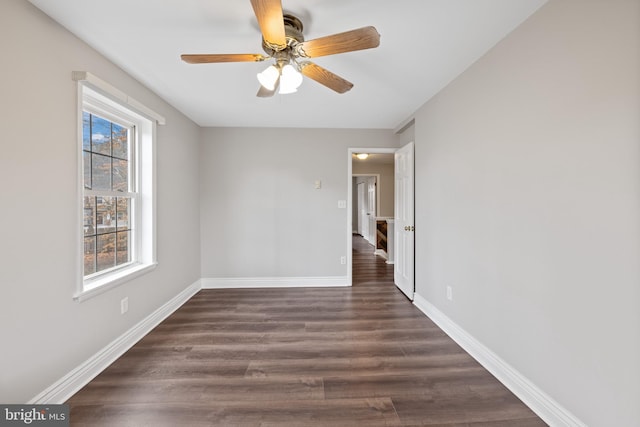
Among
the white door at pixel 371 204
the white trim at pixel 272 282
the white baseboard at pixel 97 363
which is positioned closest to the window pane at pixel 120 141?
the white baseboard at pixel 97 363

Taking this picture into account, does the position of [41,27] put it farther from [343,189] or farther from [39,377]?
[343,189]

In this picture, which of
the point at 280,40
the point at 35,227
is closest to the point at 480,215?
the point at 280,40

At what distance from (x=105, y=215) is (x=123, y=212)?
0.24 m

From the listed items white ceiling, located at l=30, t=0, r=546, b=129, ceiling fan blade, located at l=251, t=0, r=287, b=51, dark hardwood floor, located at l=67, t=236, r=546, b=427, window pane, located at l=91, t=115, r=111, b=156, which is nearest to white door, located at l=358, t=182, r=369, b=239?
dark hardwood floor, located at l=67, t=236, r=546, b=427

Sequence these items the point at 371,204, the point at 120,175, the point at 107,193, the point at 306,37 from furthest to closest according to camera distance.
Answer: the point at 371,204 < the point at 120,175 < the point at 107,193 < the point at 306,37

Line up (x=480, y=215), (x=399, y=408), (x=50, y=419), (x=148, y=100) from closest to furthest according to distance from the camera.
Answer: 1. (x=50, y=419)
2. (x=399, y=408)
3. (x=480, y=215)
4. (x=148, y=100)

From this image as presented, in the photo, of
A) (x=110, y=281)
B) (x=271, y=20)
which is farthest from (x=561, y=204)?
(x=110, y=281)

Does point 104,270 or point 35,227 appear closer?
Answer: point 35,227

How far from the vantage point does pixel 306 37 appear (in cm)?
184

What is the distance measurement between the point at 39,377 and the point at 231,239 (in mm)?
2503

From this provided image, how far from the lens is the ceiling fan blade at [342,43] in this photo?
4.50 ft

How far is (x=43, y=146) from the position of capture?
5.18ft

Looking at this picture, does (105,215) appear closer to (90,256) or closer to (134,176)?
(90,256)

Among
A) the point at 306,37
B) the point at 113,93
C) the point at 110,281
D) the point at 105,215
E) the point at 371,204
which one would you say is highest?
the point at 306,37
